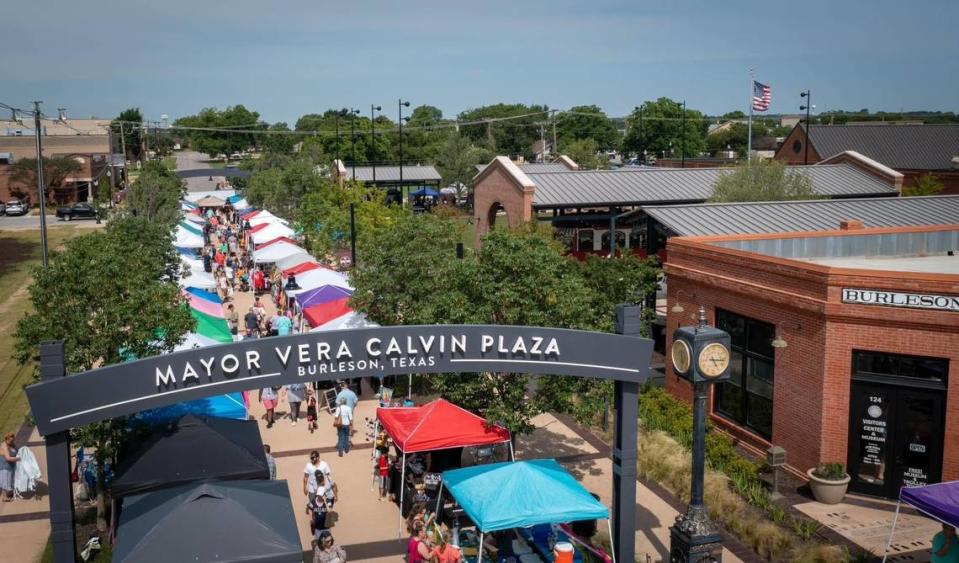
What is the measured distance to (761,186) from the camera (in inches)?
1340

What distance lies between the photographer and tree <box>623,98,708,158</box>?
129m

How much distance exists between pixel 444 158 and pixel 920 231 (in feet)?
203

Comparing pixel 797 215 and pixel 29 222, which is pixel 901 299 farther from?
pixel 29 222

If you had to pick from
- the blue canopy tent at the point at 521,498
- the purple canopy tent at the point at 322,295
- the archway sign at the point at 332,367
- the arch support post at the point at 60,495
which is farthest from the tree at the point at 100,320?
the purple canopy tent at the point at 322,295

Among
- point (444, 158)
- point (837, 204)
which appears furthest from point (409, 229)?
point (444, 158)

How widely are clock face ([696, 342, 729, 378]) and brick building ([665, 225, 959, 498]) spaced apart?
19.8 feet

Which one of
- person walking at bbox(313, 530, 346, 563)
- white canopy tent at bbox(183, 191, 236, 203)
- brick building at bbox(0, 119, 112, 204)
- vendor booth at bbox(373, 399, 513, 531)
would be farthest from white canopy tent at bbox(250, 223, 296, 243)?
brick building at bbox(0, 119, 112, 204)

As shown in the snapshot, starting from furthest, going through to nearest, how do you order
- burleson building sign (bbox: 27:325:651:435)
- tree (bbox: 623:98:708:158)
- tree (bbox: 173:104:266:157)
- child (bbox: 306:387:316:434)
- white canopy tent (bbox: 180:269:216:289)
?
tree (bbox: 173:104:266:157)
tree (bbox: 623:98:708:158)
white canopy tent (bbox: 180:269:216:289)
child (bbox: 306:387:316:434)
burleson building sign (bbox: 27:325:651:435)

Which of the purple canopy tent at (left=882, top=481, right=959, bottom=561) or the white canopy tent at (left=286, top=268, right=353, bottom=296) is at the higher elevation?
the white canopy tent at (left=286, top=268, right=353, bottom=296)

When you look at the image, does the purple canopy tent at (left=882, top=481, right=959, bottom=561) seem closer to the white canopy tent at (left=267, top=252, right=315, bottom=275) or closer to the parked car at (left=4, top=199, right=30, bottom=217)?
the white canopy tent at (left=267, top=252, right=315, bottom=275)

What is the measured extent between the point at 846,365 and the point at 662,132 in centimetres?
12054

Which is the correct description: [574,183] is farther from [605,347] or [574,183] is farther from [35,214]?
[35,214]

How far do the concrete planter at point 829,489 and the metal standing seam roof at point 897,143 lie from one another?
56349 mm

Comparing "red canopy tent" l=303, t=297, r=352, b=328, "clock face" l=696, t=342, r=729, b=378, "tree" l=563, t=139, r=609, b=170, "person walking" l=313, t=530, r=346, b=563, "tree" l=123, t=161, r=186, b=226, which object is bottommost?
"person walking" l=313, t=530, r=346, b=563
